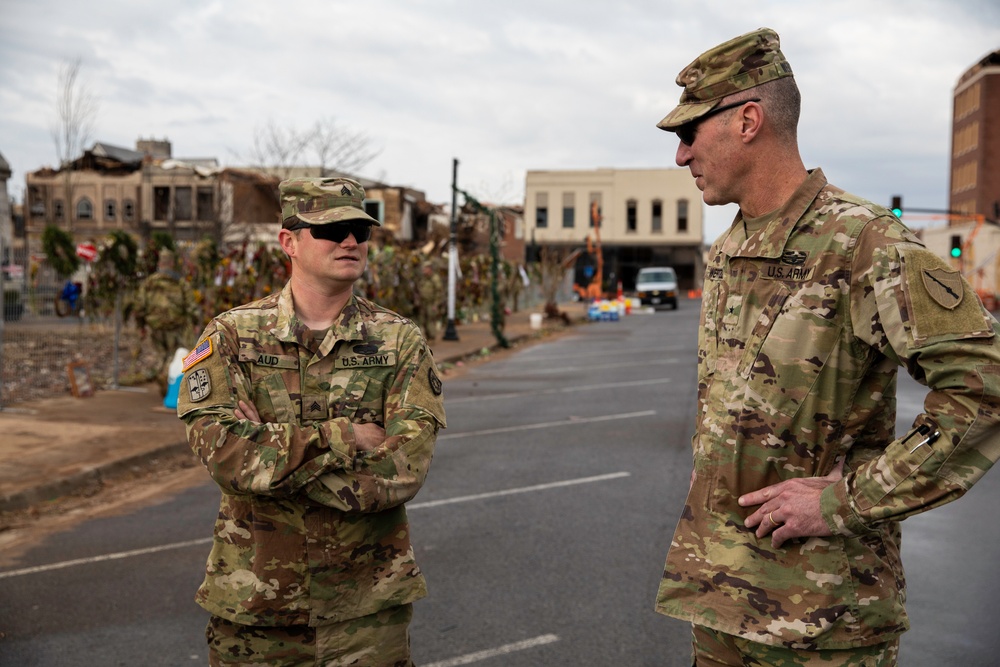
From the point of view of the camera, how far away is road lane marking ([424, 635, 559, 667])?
445 cm

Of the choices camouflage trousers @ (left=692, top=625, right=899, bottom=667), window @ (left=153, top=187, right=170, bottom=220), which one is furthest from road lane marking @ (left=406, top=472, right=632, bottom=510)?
window @ (left=153, top=187, right=170, bottom=220)

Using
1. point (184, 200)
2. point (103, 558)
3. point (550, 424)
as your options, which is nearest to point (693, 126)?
point (103, 558)

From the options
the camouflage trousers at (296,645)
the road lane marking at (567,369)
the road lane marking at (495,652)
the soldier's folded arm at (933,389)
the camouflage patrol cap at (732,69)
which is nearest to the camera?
the soldier's folded arm at (933,389)

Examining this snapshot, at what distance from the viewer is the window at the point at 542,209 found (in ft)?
224

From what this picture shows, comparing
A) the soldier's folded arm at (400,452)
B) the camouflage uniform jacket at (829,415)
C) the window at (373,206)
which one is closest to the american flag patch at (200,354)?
the soldier's folded arm at (400,452)

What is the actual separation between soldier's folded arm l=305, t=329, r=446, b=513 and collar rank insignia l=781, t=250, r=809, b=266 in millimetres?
1163

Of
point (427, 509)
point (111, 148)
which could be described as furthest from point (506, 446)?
point (111, 148)

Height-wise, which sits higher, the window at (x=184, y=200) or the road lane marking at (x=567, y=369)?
the window at (x=184, y=200)

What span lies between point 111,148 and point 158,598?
192 feet

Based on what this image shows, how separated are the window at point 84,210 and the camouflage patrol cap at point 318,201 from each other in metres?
56.4

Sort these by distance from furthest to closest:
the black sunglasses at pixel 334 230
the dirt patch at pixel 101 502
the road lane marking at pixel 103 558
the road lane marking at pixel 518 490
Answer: the road lane marking at pixel 518 490 < the dirt patch at pixel 101 502 < the road lane marking at pixel 103 558 < the black sunglasses at pixel 334 230

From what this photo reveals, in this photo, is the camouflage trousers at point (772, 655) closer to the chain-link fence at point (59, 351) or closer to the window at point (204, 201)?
the chain-link fence at point (59, 351)

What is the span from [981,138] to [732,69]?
244ft

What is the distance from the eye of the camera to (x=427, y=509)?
7.21 metres
